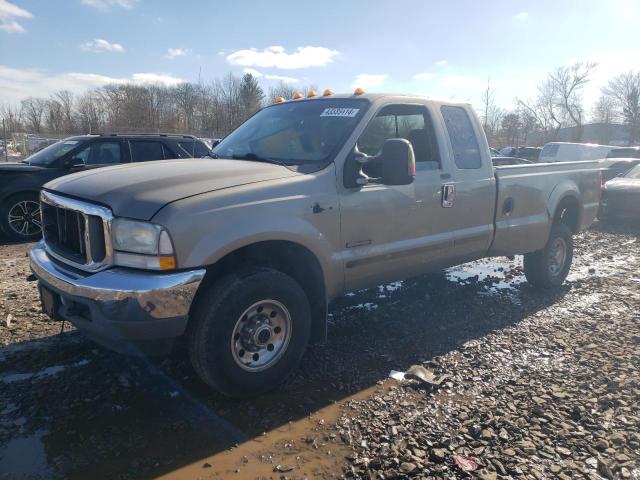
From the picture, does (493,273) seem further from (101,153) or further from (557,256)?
(101,153)

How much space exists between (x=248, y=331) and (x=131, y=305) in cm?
80

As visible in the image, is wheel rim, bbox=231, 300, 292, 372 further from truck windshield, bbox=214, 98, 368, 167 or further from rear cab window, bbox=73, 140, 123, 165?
rear cab window, bbox=73, 140, 123, 165

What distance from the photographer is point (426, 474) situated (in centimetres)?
249

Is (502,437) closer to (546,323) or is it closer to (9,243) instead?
(546,323)

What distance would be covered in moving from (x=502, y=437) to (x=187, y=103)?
202 feet

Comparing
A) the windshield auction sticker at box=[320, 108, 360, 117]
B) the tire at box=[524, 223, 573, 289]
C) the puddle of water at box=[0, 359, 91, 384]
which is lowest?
the puddle of water at box=[0, 359, 91, 384]

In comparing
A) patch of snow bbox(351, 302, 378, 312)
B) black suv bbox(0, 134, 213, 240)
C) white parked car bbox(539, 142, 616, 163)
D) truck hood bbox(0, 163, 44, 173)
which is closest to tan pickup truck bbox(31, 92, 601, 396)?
patch of snow bbox(351, 302, 378, 312)

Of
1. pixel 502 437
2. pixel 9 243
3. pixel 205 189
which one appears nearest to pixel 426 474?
pixel 502 437

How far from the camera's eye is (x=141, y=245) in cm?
268

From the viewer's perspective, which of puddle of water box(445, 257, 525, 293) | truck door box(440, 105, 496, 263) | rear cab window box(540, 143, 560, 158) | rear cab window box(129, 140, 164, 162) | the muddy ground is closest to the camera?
the muddy ground

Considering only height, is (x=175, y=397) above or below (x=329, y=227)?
below

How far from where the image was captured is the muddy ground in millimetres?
2561

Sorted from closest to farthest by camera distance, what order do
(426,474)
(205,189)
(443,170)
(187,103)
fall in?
1. (426,474)
2. (205,189)
3. (443,170)
4. (187,103)

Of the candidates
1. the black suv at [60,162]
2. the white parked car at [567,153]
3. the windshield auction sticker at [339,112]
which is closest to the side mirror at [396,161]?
the windshield auction sticker at [339,112]
